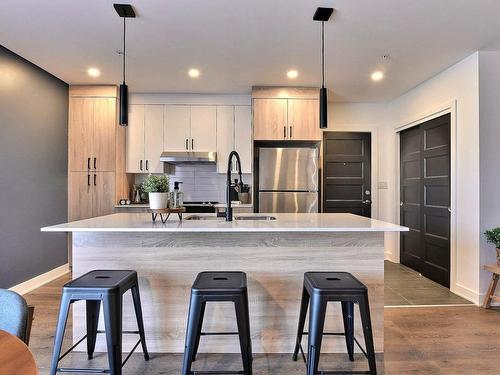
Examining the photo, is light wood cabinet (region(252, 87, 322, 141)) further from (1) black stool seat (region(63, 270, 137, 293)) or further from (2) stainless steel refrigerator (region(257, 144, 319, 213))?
(1) black stool seat (region(63, 270, 137, 293))

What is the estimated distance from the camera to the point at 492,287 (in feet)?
9.46

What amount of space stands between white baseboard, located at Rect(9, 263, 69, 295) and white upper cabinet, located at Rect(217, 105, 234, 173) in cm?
252

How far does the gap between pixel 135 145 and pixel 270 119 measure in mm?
1979

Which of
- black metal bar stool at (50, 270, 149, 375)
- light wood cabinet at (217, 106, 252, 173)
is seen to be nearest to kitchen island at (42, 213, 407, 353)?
black metal bar stool at (50, 270, 149, 375)

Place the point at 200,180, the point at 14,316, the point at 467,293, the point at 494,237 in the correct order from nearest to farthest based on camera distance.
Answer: the point at 14,316 < the point at 494,237 < the point at 467,293 < the point at 200,180

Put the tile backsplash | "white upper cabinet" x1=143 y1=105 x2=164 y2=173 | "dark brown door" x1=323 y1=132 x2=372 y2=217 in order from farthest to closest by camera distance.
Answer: "dark brown door" x1=323 y1=132 x2=372 y2=217 < the tile backsplash < "white upper cabinet" x1=143 y1=105 x2=164 y2=173

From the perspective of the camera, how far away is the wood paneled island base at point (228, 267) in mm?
2092

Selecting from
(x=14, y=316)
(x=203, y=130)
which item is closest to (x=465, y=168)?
(x=203, y=130)

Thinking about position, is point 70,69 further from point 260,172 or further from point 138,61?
point 260,172

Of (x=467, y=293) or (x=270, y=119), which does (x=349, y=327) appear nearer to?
(x=467, y=293)

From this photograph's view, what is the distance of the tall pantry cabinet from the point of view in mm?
4133

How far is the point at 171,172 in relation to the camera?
15.6 feet

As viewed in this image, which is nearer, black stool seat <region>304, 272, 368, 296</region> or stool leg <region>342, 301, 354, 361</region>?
black stool seat <region>304, 272, 368, 296</region>

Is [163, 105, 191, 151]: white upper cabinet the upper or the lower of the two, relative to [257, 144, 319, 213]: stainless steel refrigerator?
upper
